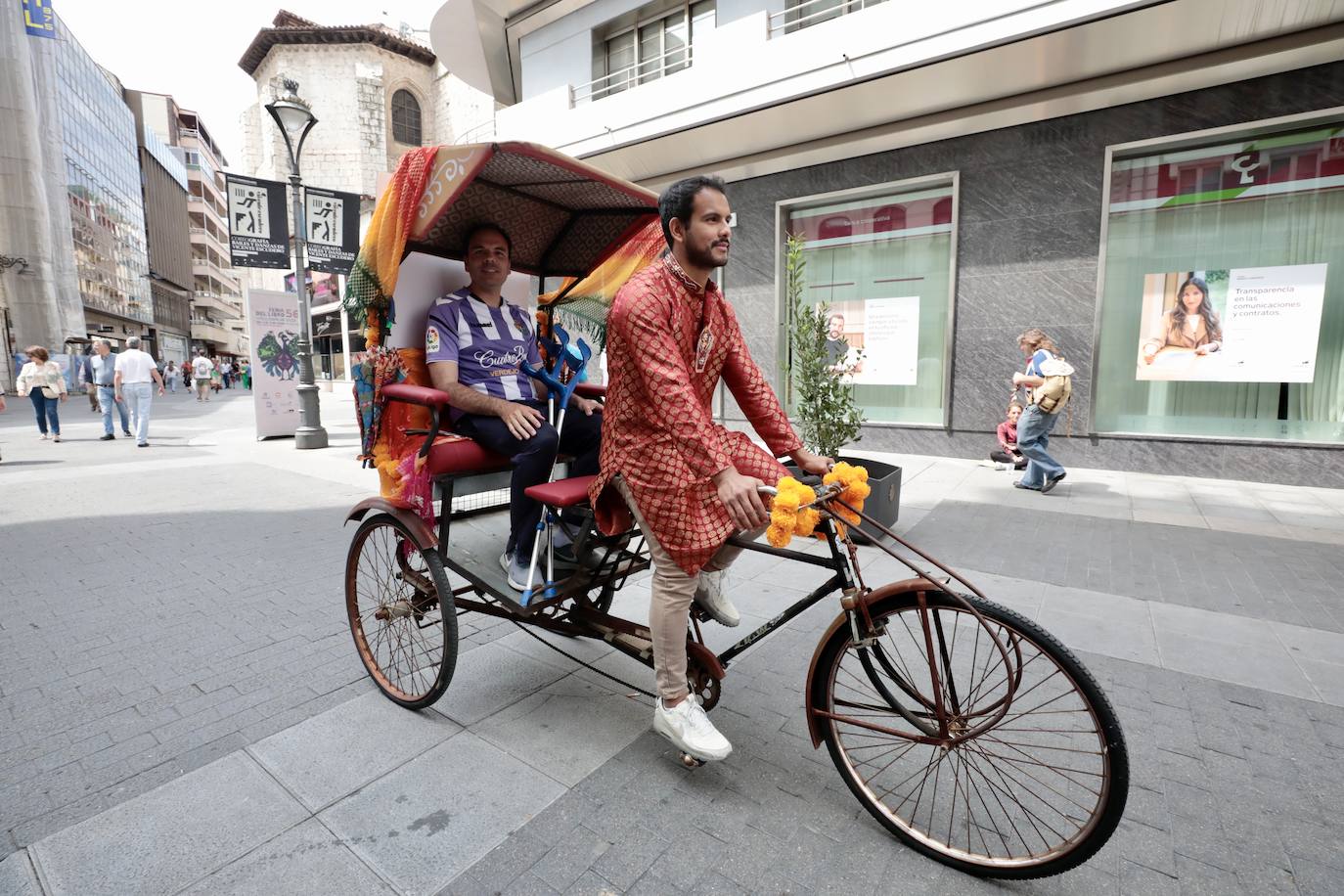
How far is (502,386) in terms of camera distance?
3.22 m

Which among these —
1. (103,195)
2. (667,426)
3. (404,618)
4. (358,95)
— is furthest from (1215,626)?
(103,195)

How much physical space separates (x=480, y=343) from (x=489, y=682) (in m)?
1.64

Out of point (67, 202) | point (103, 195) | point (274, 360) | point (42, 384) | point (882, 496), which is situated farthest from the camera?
point (103, 195)

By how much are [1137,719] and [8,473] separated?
502 inches

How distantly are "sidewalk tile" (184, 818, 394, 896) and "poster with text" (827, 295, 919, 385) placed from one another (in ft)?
29.7

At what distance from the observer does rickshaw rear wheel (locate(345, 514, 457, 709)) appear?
2.81m

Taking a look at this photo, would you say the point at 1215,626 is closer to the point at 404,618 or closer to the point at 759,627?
the point at 759,627

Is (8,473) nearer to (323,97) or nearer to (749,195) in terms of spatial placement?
(749,195)

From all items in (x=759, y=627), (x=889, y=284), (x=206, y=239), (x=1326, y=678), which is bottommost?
(x=1326, y=678)

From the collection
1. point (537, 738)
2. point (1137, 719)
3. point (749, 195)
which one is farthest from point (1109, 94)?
point (537, 738)

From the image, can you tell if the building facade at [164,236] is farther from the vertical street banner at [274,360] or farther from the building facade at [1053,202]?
the building facade at [1053,202]

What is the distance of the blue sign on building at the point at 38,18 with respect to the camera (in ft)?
129

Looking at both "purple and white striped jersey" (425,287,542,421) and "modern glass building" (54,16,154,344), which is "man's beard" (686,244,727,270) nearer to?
"purple and white striped jersey" (425,287,542,421)

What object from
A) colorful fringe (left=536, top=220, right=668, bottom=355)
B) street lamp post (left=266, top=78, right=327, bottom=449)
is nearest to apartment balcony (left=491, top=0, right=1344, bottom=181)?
street lamp post (left=266, top=78, right=327, bottom=449)
